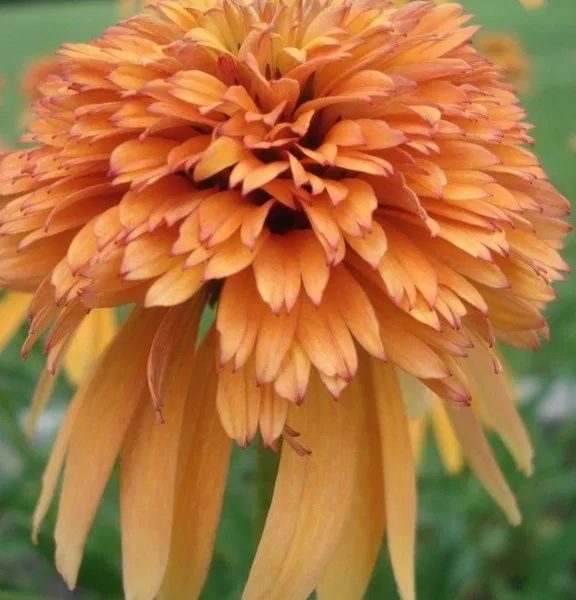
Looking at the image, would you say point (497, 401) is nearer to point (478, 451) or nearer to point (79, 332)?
point (478, 451)

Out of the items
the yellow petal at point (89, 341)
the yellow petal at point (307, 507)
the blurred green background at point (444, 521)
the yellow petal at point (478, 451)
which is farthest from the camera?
the blurred green background at point (444, 521)

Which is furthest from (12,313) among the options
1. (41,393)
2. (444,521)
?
(444,521)

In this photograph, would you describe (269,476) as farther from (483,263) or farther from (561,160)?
(561,160)

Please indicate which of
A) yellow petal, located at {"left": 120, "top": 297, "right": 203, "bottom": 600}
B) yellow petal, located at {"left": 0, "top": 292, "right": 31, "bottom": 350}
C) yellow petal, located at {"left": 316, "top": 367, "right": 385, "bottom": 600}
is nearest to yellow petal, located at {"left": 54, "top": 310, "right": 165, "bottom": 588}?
yellow petal, located at {"left": 120, "top": 297, "right": 203, "bottom": 600}

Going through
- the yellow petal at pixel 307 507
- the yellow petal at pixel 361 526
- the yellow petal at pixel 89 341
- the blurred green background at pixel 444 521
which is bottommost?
the blurred green background at pixel 444 521

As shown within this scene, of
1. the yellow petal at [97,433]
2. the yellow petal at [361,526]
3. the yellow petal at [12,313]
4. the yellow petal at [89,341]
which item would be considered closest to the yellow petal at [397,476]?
the yellow petal at [361,526]

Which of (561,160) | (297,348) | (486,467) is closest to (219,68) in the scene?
(297,348)

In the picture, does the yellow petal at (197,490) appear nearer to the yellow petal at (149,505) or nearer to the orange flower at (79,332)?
the yellow petal at (149,505)
